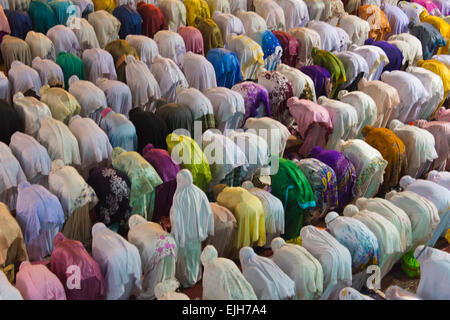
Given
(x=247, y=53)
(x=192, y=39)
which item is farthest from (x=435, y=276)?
(x=192, y=39)

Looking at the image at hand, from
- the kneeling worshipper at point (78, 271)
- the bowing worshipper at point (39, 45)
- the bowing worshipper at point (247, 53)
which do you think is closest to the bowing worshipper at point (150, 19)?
the bowing worshipper at point (247, 53)

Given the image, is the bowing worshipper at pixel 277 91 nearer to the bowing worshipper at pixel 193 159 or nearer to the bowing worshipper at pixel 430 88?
the bowing worshipper at pixel 193 159

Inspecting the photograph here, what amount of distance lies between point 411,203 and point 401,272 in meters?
0.64

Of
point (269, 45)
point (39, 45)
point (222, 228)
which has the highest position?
point (39, 45)

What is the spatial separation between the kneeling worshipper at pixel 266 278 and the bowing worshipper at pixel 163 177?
1342mm

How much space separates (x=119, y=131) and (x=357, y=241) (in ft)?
8.23

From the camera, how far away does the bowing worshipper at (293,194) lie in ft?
19.5

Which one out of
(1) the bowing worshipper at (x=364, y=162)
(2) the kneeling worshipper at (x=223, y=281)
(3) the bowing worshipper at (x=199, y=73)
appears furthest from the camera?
(3) the bowing worshipper at (x=199, y=73)

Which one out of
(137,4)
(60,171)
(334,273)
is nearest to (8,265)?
(60,171)

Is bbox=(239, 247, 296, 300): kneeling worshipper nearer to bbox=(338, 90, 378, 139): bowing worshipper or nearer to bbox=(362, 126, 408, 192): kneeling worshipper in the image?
bbox=(362, 126, 408, 192): kneeling worshipper

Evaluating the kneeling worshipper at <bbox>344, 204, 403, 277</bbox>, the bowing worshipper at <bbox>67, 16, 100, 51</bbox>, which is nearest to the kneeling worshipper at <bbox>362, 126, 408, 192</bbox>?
the kneeling worshipper at <bbox>344, 204, 403, 277</bbox>

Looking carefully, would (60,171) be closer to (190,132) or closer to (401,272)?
(190,132)

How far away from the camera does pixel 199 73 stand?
7.64m

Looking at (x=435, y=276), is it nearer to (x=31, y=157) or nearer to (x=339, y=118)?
(x=339, y=118)
